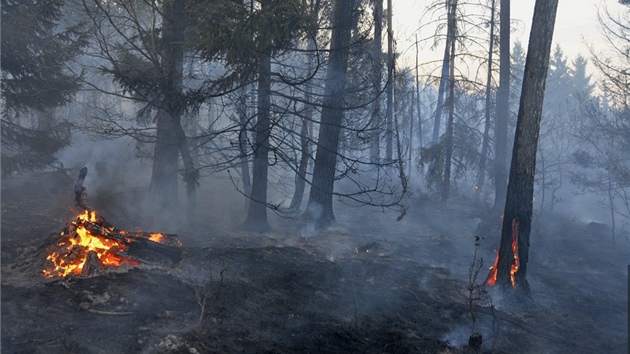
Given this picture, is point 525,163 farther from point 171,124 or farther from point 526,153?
point 171,124

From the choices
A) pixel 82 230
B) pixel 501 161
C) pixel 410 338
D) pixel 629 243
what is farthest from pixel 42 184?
pixel 629 243

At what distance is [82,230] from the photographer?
25.7 feet

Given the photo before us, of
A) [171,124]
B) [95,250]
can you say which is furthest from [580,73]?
[95,250]

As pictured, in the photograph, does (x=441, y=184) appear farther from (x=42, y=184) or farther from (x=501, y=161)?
(x=42, y=184)

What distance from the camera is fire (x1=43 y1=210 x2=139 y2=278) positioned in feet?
24.6

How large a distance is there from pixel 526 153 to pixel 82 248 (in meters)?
8.89

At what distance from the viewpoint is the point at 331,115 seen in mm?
14352

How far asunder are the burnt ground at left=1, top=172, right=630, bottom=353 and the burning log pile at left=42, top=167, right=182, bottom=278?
223mm

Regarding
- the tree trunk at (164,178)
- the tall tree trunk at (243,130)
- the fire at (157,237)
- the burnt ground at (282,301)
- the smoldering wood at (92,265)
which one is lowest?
the burnt ground at (282,301)

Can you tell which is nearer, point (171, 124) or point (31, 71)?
point (171, 124)

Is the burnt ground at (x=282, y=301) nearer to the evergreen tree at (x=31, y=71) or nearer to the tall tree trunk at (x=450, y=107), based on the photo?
the evergreen tree at (x=31, y=71)

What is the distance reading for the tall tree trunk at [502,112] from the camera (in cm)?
1902

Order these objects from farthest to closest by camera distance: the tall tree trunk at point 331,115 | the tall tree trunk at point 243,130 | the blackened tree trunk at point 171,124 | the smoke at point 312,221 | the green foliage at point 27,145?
the smoke at point 312,221
the green foliage at point 27,145
the tall tree trunk at point 331,115
the blackened tree trunk at point 171,124
the tall tree trunk at point 243,130

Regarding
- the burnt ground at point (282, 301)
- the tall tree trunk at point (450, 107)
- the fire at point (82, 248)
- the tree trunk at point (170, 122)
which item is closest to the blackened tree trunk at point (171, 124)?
the tree trunk at point (170, 122)
